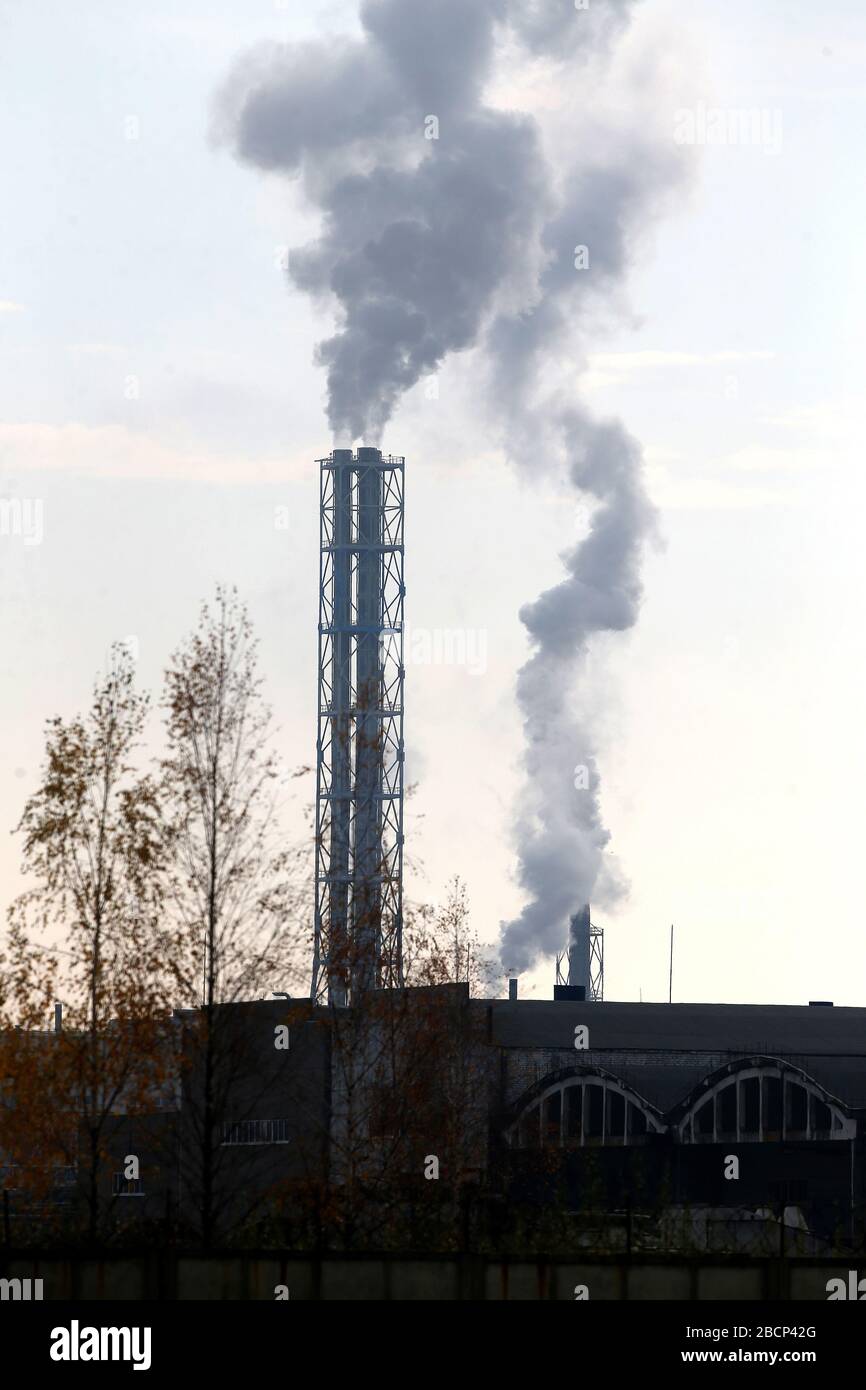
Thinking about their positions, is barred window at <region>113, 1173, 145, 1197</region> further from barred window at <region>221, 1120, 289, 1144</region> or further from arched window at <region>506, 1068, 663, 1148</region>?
arched window at <region>506, 1068, 663, 1148</region>

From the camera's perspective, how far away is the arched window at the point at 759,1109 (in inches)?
2160

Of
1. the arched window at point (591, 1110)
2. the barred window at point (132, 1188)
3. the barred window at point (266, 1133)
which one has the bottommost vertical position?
the barred window at point (132, 1188)

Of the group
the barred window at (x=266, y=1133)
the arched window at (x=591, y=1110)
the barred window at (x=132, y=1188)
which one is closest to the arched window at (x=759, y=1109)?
the arched window at (x=591, y=1110)

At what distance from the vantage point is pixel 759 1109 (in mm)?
55844

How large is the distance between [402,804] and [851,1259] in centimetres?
5448

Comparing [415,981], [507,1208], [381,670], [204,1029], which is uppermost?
[381,670]

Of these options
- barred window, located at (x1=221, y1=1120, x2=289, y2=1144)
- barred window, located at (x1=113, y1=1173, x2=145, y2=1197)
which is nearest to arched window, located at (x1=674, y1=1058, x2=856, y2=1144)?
barred window, located at (x1=221, y1=1120, x2=289, y2=1144)

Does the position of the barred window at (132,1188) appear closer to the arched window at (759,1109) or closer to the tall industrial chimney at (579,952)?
the arched window at (759,1109)

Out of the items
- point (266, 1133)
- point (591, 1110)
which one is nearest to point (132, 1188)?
point (266, 1133)

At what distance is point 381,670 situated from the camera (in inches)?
3253

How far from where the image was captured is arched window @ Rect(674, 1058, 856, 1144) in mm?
54875

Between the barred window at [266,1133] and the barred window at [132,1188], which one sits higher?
the barred window at [266,1133]
